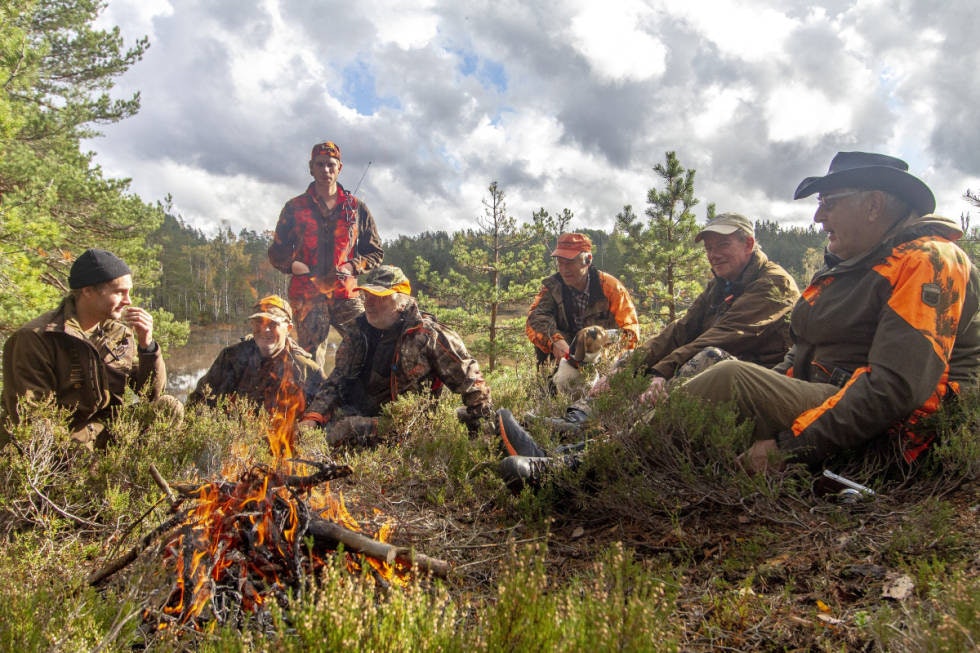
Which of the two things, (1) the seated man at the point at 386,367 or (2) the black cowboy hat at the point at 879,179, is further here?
(1) the seated man at the point at 386,367

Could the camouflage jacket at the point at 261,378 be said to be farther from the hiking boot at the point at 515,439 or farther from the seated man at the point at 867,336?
the seated man at the point at 867,336

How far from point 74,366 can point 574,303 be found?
509 cm

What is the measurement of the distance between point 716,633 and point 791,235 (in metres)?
82.7

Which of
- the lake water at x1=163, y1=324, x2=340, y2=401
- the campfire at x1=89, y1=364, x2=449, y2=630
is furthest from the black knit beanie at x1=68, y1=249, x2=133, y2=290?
the lake water at x1=163, y1=324, x2=340, y2=401

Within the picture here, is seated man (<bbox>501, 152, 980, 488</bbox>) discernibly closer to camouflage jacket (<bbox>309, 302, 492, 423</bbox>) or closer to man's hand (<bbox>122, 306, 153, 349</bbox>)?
camouflage jacket (<bbox>309, 302, 492, 423</bbox>)

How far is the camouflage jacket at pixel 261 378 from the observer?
5.28 metres

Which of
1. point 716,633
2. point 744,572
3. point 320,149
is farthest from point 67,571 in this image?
Answer: point 320,149

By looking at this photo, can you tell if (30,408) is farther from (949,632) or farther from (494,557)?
(949,632)

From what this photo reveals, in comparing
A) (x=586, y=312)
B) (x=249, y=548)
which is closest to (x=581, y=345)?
(x=586, y=312)

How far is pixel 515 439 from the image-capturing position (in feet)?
11.6

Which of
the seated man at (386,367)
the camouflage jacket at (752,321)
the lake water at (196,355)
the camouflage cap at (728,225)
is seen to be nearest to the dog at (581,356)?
the camouflage jacket at (752,321)

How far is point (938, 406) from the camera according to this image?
2664 mm

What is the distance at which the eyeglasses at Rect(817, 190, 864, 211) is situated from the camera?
300cm

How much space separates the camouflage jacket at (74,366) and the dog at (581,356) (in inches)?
145
